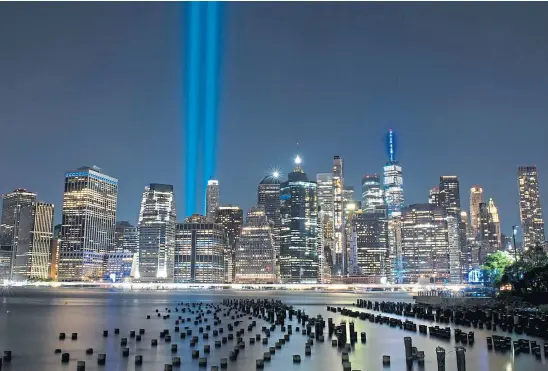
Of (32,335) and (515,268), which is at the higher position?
(515,268)

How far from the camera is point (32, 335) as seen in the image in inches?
3007

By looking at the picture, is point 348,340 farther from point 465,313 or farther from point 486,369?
point 465,313

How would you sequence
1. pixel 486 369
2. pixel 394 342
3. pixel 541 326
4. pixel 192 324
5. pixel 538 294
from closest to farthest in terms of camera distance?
pixel 486 369, pixel 394 342, pixel 541 326, pixel 192 324, pixel 538 294

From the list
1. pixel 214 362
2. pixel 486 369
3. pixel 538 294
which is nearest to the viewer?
pixel 486 369

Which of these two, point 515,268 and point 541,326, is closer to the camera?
point 541,326

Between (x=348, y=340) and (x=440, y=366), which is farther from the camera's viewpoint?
(x=348, y=340)

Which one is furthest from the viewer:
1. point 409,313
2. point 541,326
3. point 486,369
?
point 409,313

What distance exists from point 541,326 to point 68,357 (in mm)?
54292

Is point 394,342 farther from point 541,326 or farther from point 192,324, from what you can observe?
point 192,324

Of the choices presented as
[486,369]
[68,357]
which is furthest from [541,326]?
[68,357]

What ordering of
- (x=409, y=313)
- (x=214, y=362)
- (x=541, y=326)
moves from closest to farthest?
1. (x=214, y=362)
2. (x=541, y=326)
3. (x=409, y=313)

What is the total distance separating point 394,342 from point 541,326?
20.4 m

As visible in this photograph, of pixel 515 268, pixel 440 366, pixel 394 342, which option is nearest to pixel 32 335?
pixel 394 342

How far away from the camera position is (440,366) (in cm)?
4181
